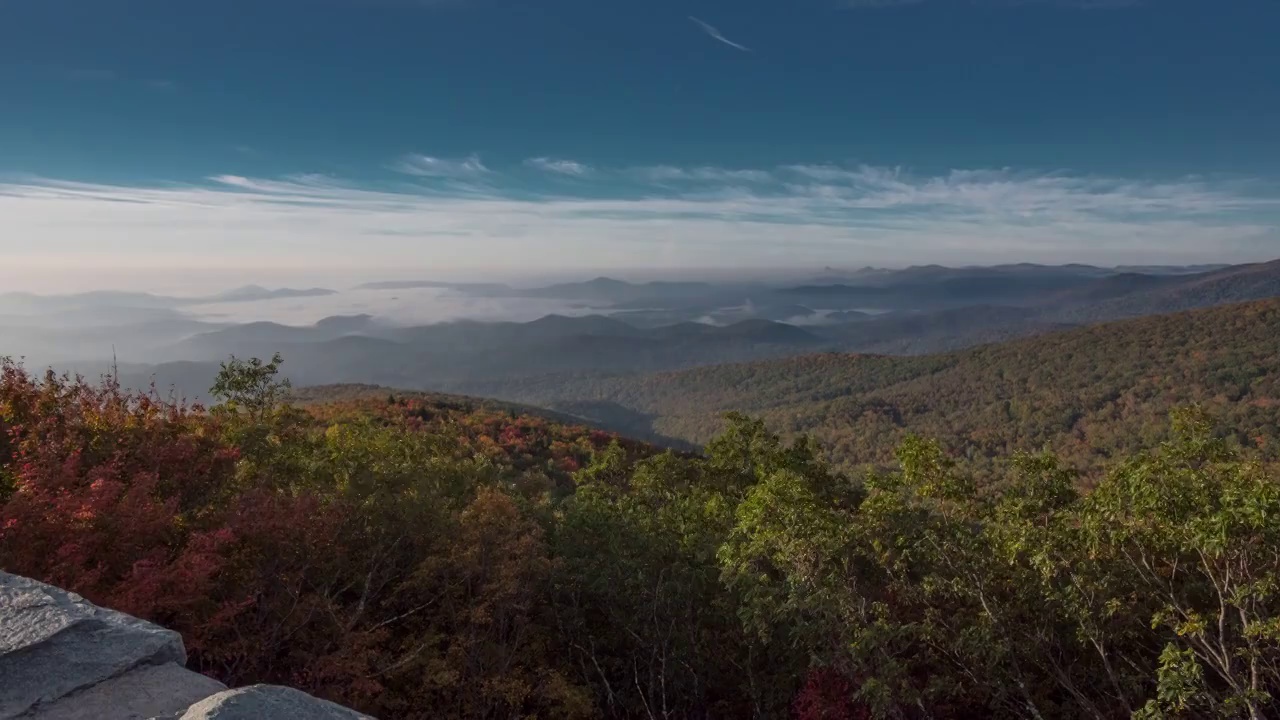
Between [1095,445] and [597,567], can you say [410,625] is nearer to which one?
[597,567]

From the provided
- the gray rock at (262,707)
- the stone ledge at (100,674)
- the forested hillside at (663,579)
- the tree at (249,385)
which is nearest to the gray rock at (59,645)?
the stone ledge at (100,674)

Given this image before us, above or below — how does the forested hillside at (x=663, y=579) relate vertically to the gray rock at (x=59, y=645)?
below

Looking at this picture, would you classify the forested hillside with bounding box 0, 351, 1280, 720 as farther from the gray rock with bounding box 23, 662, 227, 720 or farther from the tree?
the tree

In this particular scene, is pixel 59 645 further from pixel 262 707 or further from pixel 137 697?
pixel 262 707

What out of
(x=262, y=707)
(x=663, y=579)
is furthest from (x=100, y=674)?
(x=663, y=579)

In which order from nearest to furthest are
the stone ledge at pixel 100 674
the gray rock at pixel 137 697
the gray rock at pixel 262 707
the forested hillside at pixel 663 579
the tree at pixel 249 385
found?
the gray rock at pixel 262 707
the stone ledge at pixel 100 674
the gray rock at pixel 137 697
the forested hillside at pixel 663 579
the tree at pixel 249 385

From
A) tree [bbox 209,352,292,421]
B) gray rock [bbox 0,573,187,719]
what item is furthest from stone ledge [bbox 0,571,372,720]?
tree [bbox 209,352,292,421]

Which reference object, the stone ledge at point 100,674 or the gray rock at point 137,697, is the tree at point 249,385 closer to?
the stone ledge at point 100,674
